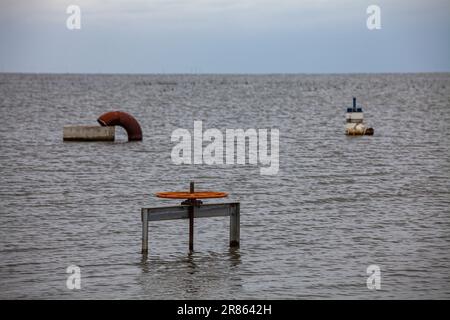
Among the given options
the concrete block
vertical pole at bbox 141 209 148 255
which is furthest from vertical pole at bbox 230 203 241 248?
the concrete block

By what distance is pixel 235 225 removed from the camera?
82.4 ft

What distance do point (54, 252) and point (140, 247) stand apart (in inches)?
80.0

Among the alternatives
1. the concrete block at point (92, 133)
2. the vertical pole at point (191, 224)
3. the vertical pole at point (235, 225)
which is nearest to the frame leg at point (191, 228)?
the vertical pole at point (191, 224)

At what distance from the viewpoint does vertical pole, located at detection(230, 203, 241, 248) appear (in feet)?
79.5

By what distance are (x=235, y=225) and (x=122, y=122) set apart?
33466 mm

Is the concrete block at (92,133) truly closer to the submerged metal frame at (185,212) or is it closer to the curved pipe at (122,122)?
the curved pipe at (122,122)

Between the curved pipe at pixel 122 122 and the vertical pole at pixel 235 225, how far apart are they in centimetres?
3193

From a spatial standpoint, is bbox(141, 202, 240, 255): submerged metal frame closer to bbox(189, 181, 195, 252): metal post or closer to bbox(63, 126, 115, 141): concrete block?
bbox(189, 181, 195, 252): metal post

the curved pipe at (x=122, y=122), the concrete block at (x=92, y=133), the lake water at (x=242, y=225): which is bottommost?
the lake water at (x=242, y=225)

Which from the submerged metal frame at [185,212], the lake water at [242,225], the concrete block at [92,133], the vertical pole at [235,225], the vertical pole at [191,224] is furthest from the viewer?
the concrete block at [92,133]

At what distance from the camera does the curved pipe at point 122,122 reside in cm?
5697

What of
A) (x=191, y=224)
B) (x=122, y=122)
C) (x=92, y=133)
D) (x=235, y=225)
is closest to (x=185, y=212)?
(x=191, y=224)

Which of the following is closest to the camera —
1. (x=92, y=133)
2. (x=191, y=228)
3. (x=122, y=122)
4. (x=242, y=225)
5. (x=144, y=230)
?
(x=144, y=230)

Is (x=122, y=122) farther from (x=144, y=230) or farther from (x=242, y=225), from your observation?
(x=144, y=230)
